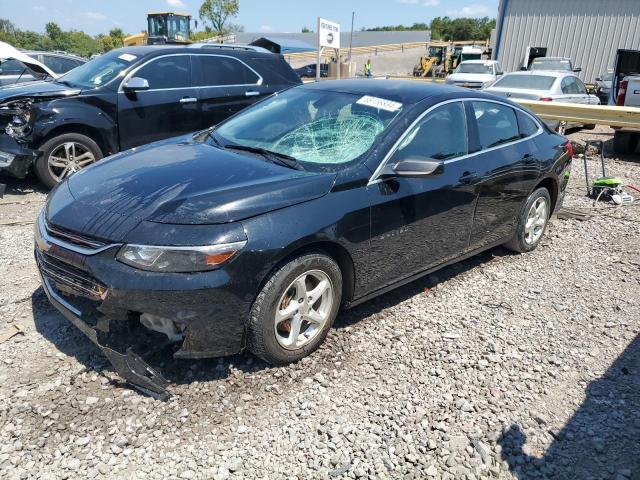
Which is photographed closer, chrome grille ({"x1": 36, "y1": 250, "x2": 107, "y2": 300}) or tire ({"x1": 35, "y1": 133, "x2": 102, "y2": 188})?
chrome grille ({"x1": 36, "y1": 250, "x2": 107, "y2": 300})

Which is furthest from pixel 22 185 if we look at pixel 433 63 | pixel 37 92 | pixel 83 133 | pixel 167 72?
pixel 433 63

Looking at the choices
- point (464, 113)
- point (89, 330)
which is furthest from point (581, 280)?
point (89, 330)

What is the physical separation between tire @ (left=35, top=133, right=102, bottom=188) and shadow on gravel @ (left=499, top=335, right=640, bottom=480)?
5.62m

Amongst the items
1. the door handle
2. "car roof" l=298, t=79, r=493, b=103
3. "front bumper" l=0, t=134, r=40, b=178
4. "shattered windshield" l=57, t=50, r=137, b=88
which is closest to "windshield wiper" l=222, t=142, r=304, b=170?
"car roof" l=298, t=79, r=493, b=103

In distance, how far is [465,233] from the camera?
4.12 metres

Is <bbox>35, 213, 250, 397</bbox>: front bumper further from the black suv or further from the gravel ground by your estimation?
the black suv

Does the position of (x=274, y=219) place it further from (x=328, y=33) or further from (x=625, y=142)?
(x=328, y=33)

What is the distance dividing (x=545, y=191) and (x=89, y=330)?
14.0 ft

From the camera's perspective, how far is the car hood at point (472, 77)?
59.8ft

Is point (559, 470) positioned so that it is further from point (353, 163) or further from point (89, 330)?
point (89, 330)

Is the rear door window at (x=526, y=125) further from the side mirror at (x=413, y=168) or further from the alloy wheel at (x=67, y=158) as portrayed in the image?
the alloy wheel at (x=67, y=158)

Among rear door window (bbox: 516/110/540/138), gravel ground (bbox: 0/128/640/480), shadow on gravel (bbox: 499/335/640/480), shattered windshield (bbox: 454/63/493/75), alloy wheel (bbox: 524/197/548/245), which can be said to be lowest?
shadow on gravel (bbox: 499/335/640/480)

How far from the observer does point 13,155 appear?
591 cm

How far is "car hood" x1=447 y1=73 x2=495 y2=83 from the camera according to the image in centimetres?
1823
